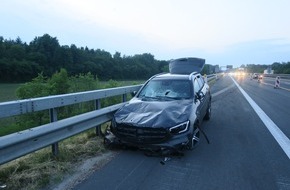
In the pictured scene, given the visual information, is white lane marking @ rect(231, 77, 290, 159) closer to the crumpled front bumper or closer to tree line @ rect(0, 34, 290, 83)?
the crumpled front bumper

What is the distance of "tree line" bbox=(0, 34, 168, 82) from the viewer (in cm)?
9888

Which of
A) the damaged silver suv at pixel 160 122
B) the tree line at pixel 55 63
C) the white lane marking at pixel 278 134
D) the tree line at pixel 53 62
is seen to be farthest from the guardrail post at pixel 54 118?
the tree line at pixel 53 62

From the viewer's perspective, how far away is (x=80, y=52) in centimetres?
12812

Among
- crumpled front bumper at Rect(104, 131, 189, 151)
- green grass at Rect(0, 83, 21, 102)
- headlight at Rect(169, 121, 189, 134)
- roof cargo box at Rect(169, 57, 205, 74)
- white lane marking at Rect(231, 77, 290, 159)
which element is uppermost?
roof cargo box at Rect(169, 57, 205, 74)

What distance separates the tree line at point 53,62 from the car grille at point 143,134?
3437 inches

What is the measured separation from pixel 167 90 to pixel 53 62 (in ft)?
358

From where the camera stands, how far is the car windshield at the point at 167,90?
8.17m

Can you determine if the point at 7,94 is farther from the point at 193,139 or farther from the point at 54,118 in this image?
the point at 193,139

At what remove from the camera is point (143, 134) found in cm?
634

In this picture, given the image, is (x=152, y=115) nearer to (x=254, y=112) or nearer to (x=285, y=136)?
(x=285, y=136)

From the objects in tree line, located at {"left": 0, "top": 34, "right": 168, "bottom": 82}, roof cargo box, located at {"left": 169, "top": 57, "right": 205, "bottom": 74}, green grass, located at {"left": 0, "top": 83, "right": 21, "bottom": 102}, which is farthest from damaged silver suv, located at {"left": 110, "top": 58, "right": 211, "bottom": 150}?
tree line, located at {"left": 0, "top": 34, "right": 168, "bottom": 82}

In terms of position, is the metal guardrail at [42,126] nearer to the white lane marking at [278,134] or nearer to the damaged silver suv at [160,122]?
the damaged silver suv at [160,122]

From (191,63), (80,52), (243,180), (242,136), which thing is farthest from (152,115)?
(80,52)

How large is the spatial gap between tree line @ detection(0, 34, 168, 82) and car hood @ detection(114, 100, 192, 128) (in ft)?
284
